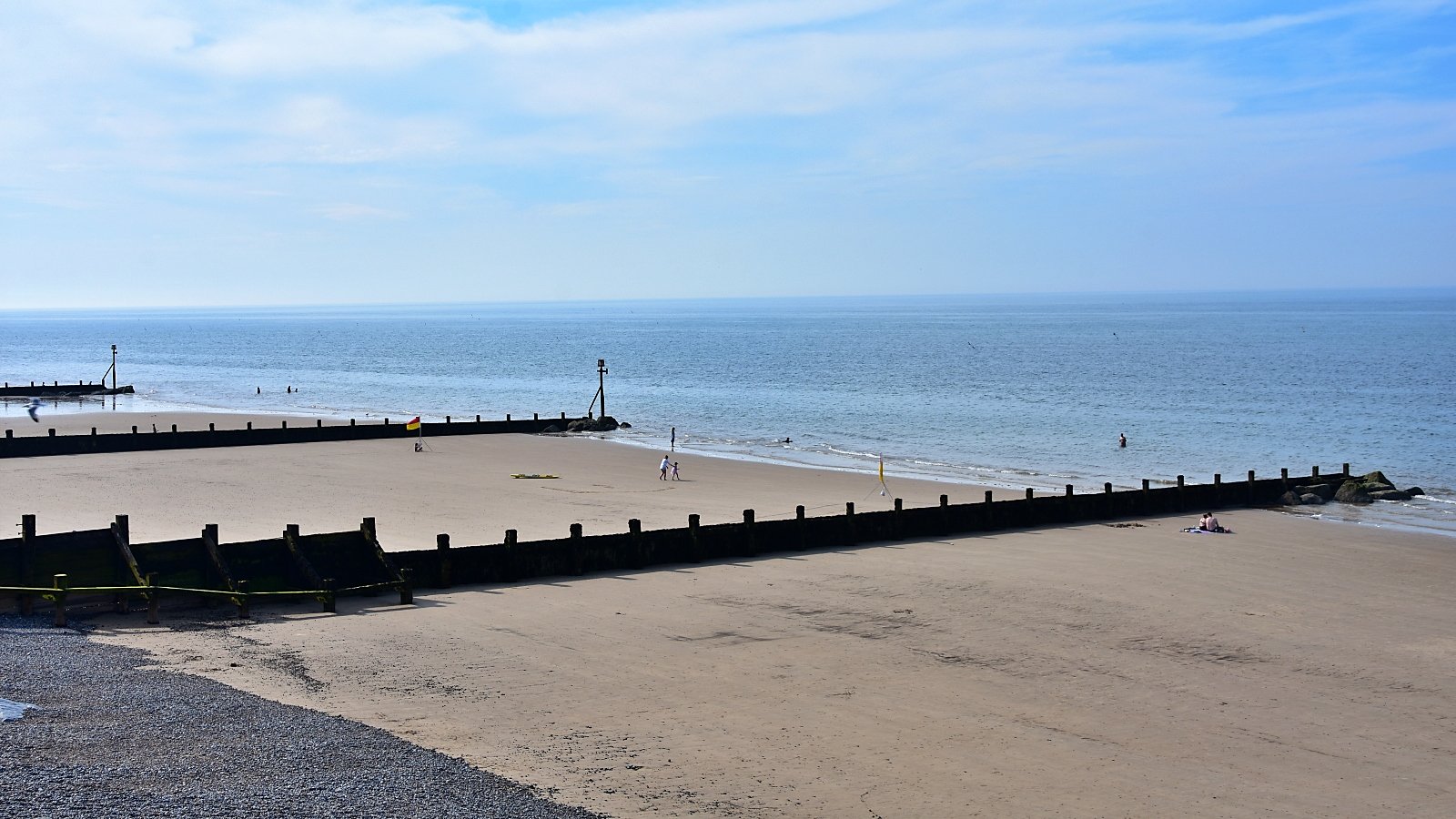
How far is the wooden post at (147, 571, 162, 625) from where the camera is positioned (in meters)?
19.0

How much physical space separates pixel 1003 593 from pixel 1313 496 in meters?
19.2

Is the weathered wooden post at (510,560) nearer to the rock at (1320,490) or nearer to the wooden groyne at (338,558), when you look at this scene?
the wooden groyne at (338,558)

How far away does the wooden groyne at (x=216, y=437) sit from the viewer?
44.7 m

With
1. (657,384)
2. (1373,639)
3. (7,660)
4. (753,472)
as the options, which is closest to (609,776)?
(7,660)

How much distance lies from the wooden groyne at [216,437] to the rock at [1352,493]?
33.7 metres

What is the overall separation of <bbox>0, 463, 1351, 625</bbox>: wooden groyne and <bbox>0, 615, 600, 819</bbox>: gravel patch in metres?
4.58

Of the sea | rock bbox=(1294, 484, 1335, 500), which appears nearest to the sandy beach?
rock bbox=(1294, 484, 1335, 500)

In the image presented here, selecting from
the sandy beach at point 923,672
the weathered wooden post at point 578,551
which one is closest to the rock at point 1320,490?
the sandy beach at point 923,672

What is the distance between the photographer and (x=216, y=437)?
1898 inches

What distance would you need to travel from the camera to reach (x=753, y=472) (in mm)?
46781

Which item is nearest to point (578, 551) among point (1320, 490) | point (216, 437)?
point (1320, 490)

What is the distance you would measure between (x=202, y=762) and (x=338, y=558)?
924 centimetres

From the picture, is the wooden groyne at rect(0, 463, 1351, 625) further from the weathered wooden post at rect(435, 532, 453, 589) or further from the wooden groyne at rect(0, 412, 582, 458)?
the wooden groyne at rect(0, 412, 582, 458)

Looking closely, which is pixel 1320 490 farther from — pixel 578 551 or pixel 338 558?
pixel 338 558
